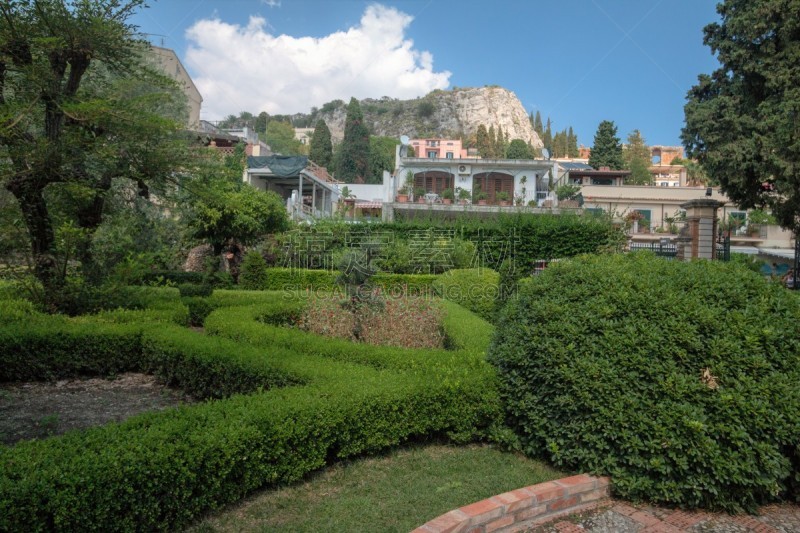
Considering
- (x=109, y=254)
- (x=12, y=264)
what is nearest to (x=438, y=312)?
(x=109, y=254)

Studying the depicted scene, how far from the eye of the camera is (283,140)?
300 feet

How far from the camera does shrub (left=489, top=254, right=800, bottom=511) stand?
11.8 feet

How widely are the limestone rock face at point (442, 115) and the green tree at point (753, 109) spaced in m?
107

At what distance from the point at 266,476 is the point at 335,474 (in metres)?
0.59

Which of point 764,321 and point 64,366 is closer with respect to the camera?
point 764,321

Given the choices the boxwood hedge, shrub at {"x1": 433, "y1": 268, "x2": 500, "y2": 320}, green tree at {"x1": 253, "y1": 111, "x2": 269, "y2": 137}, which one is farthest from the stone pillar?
green tree at {"x1": 253, "y1": 111, "x2": 269, "y2": 137}

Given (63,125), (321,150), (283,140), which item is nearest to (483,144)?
(321,150)

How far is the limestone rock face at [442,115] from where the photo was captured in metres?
133

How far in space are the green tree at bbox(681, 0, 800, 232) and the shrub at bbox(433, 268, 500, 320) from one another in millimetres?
9046

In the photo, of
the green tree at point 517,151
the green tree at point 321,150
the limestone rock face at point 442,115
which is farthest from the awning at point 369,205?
the limestone rock face at point 442,115

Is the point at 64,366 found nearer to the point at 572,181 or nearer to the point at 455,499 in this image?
the point at 455,499

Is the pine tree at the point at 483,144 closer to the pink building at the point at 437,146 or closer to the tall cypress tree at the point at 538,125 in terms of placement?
the pink building at the point at 437,146

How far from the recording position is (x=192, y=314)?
1066 cm

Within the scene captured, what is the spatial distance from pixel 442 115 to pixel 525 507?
470 feet
